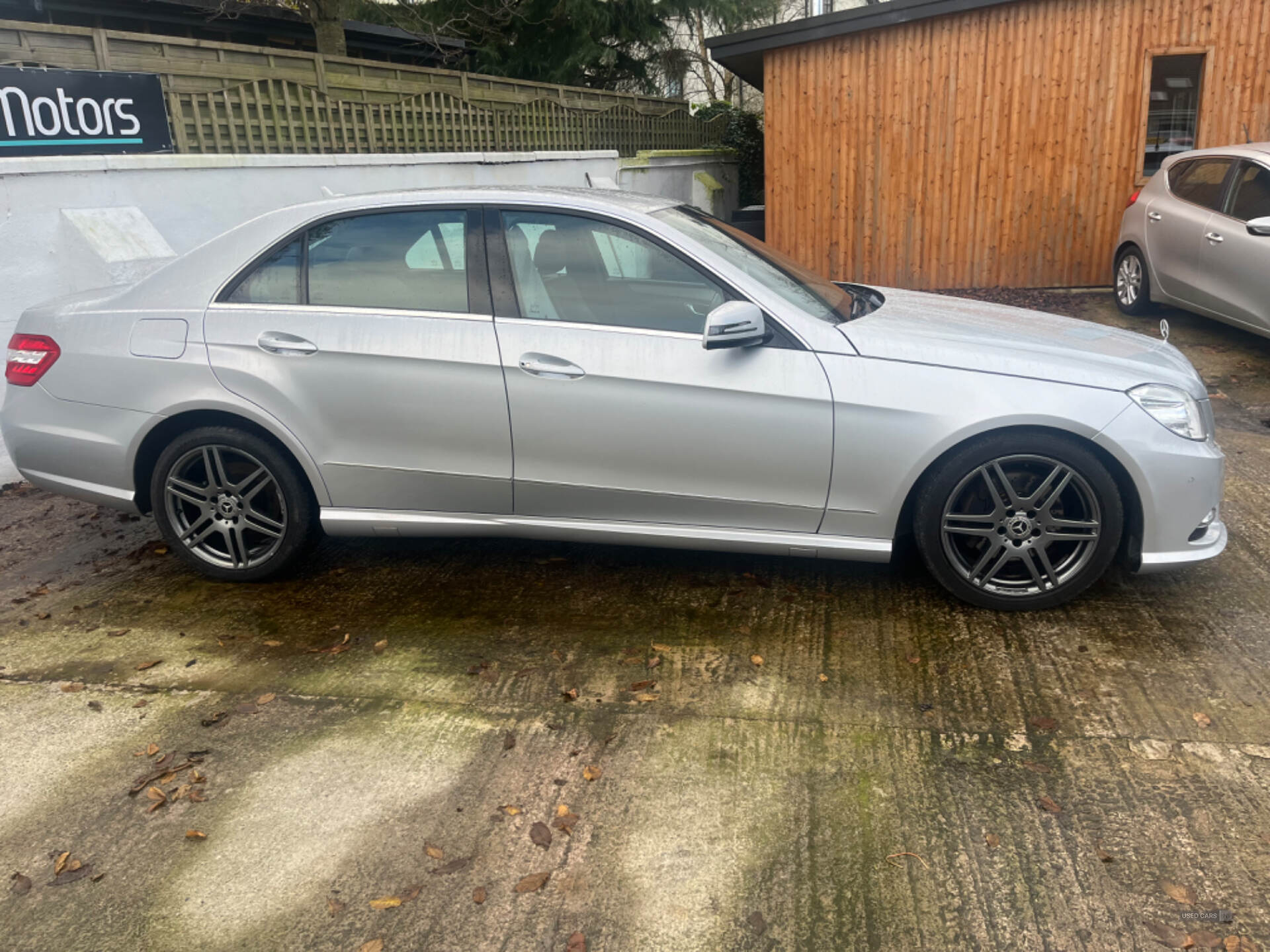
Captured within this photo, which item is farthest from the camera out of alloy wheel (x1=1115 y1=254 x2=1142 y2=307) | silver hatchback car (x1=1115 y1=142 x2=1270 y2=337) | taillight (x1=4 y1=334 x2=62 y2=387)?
alloy wheel (x1=1115 y1=254 x2=1142 y2=307)

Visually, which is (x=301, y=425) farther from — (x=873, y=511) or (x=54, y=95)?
(x=54, y=95)

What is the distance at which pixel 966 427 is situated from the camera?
3.73m

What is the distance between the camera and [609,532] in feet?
13.5

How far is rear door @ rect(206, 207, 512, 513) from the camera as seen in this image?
406 cm

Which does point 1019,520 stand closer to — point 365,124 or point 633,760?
point 633,760

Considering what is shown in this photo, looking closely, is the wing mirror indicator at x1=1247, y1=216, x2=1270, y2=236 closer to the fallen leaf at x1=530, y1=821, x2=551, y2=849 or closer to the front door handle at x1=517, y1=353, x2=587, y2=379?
the front door handle at x1=517, y1=353, x2=587, y2=379

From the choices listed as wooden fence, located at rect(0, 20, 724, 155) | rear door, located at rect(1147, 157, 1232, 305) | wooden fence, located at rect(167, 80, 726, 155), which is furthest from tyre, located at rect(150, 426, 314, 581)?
rear door, located at rect(1147, 157, 1232, 305)

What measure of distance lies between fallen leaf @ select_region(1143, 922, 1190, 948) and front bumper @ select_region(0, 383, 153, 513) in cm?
402

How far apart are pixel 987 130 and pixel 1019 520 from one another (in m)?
9.18

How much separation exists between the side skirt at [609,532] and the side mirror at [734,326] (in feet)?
2.47

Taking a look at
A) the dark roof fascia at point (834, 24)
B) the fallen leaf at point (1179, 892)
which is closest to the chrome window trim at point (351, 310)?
the fallen leaf at point (1179, 892)

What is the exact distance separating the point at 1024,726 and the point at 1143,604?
1.17 metres

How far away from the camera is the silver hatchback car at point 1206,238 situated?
7.80 metres

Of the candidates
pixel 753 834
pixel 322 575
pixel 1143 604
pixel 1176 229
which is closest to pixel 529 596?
pixel 322 575
